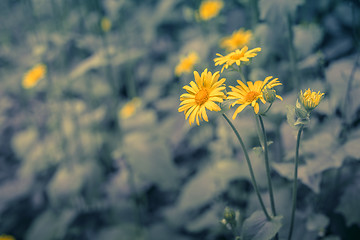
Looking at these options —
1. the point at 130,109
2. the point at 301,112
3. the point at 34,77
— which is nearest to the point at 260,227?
the point at 301,112

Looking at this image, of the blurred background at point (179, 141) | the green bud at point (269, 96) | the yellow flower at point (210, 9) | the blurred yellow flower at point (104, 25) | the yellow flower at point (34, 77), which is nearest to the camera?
the green bud at point (269, 96)

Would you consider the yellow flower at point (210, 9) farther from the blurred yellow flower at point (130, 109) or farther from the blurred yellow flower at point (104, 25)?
the blurred yellow flower at point (130, 109)

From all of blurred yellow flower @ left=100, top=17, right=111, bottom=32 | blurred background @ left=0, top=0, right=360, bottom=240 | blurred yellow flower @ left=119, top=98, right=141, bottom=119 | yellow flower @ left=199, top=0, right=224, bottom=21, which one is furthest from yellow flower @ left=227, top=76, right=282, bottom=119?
blurred yellow flower @ left=119, top=98, right=141, bottom=119

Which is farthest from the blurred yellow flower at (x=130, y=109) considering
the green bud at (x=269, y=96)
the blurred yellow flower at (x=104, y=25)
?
the green bud at (x=269, y=96)

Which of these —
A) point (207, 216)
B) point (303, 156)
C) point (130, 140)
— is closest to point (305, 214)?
point (303, 156)

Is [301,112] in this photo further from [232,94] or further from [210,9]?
[210,9]

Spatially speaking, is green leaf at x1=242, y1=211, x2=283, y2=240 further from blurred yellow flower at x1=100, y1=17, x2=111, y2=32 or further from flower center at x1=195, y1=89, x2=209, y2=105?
blurred yellow flower at x1=100, y1=17, x2=111, y2=32

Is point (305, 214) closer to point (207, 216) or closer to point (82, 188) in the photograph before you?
point (207, 216)
